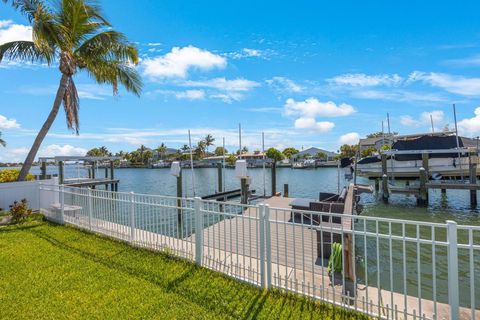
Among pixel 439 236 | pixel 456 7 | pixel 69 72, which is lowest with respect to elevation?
pixel 439 236

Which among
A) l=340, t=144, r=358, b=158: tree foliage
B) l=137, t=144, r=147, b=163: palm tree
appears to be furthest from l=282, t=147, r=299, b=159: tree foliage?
l=137, t=144, r=147, b=163: palm tree

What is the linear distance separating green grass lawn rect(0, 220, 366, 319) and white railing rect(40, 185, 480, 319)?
28cm

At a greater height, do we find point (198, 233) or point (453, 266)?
point (453, 266)

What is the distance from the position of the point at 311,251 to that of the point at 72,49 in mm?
11586

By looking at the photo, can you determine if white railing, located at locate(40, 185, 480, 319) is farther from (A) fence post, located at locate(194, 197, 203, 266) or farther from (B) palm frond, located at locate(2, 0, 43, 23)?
(B) palm frond, located at locate(2, 0, 43, 23)

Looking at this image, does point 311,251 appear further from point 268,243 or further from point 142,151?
point 142,151

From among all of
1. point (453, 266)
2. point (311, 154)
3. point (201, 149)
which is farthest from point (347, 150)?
point (453, 266)

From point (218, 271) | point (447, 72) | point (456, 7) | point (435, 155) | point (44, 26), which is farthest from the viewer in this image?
point (435, 155)

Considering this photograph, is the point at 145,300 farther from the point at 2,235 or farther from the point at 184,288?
the point at 2,235

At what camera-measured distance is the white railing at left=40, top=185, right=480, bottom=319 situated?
3.39m

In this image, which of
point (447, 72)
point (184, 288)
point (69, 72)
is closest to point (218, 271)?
point (184, 288)

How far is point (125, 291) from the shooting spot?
4.31 m

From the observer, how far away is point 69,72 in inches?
431

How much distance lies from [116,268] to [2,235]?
466 cm
